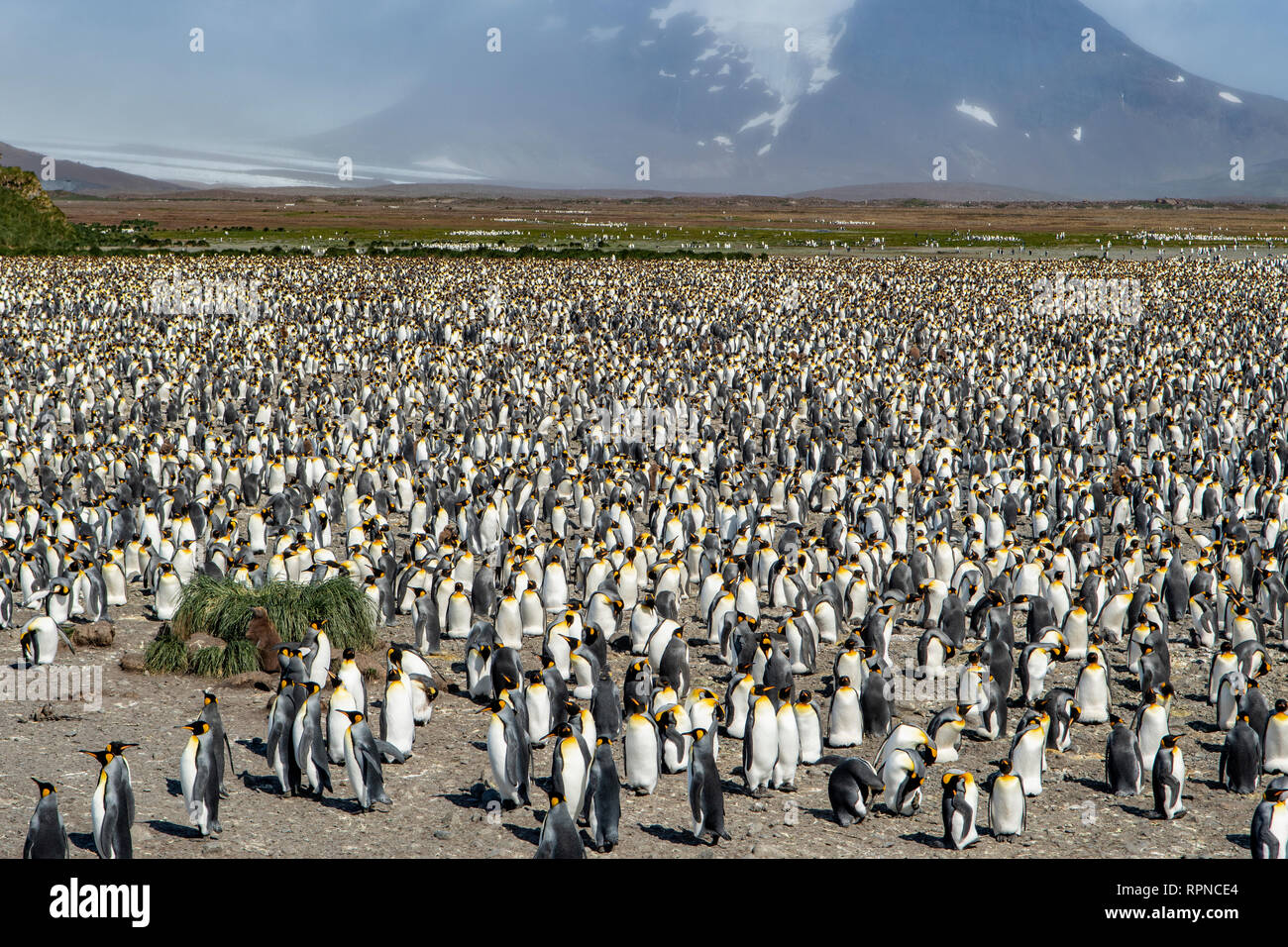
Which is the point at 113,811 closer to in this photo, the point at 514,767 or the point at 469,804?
the point at 469,804

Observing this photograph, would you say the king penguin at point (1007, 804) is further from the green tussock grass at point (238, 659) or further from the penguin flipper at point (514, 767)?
the green tussock grass at point (238, 659)

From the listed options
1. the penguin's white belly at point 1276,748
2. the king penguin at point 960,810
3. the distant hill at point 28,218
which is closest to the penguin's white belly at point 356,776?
the king penguin at point 960,810

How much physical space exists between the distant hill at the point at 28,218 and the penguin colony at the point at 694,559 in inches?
1605

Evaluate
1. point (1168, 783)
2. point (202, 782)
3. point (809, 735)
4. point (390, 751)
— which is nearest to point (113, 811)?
point (202, 782)

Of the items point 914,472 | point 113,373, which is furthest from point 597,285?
point 914,472

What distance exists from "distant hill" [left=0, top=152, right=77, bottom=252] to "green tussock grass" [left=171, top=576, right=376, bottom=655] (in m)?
63.0

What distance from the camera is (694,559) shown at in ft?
42.1

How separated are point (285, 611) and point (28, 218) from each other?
68226 mm

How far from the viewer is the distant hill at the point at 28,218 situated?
65.8 metres

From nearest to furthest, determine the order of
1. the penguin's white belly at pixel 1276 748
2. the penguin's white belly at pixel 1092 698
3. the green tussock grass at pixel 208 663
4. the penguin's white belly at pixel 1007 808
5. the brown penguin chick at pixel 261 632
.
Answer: the penguin's white belly at pixel 1007 808 < the penguin's white belly at pixel 1276 748 < the penguin's white belly at pixel 1092 698 < the green tussock grass at pixel 208 663 < the brown penguin chick at pixel 261 632

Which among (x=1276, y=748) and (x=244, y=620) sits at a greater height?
(x=244, y=620)

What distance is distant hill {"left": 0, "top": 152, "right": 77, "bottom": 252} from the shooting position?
6581 cm

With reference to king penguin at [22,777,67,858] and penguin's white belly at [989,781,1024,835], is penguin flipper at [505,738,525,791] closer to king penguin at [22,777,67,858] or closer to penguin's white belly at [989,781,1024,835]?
king penguin at [22,777,67,858]
